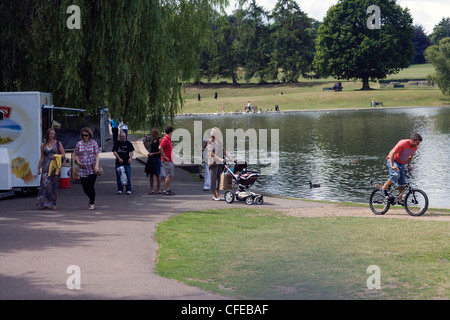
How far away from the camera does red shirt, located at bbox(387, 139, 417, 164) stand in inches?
625

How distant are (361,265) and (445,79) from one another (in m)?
86.3

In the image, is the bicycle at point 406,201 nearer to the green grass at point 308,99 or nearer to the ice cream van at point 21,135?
the ice cream van at point 21,135

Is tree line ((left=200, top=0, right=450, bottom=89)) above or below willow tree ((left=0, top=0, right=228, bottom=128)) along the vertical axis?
above

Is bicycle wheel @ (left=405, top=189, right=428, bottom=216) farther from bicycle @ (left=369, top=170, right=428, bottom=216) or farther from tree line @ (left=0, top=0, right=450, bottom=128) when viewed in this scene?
tree line @ (left=0, top=0, right=450, bottom=128)

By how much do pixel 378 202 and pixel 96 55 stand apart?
8785 mm

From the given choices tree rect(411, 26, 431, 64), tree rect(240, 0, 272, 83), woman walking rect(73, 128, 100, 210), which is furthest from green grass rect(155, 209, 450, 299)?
tree rect(411, 26, 431, 64)

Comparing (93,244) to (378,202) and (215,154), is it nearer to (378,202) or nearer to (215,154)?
(215,154)

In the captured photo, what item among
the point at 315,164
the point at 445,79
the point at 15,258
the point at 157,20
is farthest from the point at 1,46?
the point at 445,79

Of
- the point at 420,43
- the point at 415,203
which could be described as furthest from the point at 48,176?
the point at 420,43

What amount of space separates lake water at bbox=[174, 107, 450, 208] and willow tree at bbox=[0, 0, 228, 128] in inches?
249

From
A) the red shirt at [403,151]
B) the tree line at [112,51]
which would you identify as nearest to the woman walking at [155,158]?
the tree line at [112,51]

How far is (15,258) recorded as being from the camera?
404 inches

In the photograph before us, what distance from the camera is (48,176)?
1591cm

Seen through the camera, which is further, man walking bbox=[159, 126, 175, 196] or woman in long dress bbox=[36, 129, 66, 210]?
man walking bbox=[159, 126, 175, 196]
